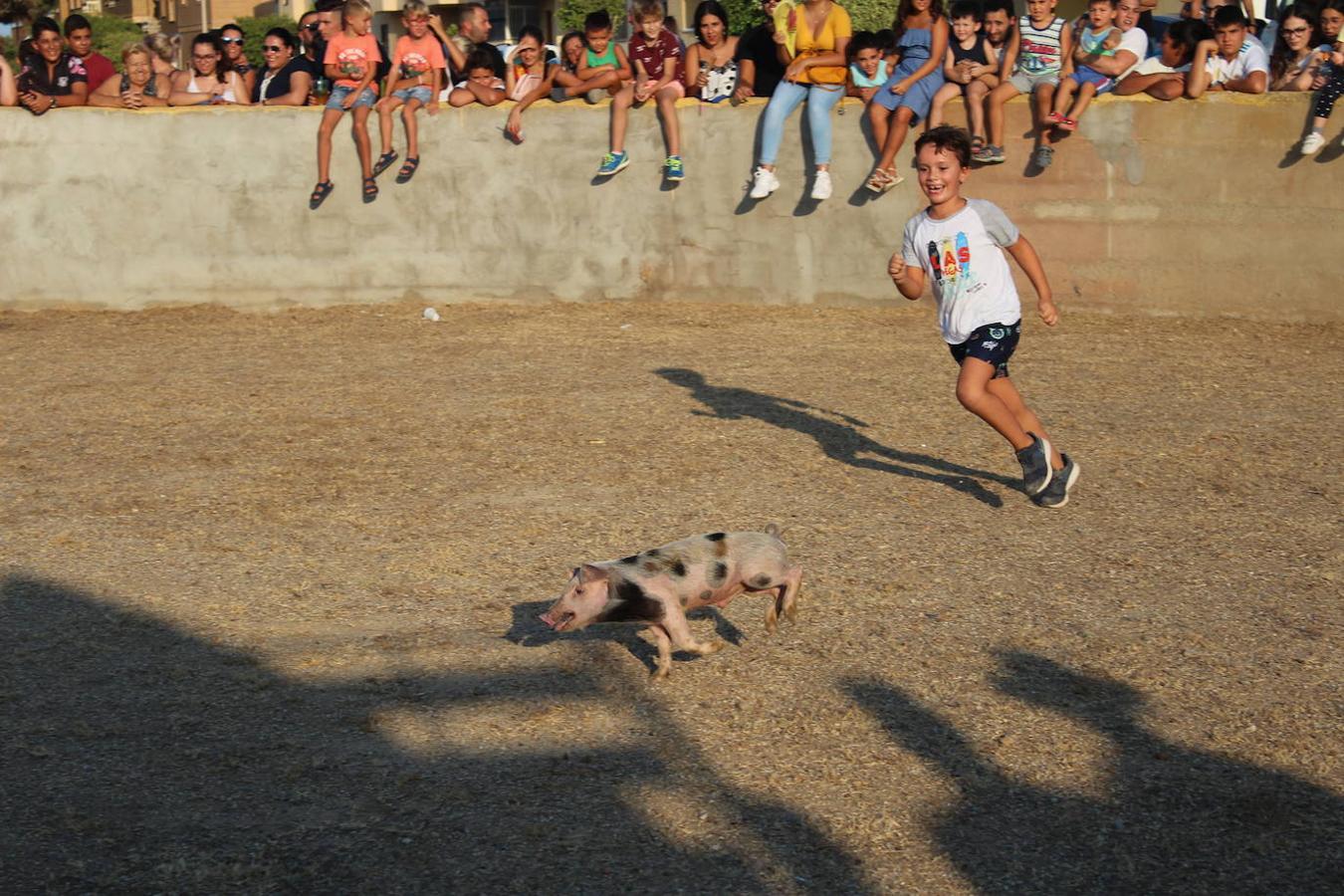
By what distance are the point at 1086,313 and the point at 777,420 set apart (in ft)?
13.3

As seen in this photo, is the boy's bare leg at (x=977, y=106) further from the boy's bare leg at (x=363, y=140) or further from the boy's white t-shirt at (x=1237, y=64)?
the boy's bare leg at (x=363, y=140)

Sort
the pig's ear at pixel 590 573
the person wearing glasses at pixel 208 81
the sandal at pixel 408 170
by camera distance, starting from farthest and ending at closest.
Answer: the person wearing glasses at pixel 208 81 → the sandal at pixel 408 170 → the pig's ear at pixel 590 573

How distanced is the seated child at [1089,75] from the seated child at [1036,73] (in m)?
0.11

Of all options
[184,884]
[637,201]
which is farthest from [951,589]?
[637,201]

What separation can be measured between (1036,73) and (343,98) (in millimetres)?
5474

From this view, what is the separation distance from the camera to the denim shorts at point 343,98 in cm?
1262

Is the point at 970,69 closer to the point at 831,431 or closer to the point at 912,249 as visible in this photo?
the point at 831,431

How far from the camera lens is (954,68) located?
37.9 feet

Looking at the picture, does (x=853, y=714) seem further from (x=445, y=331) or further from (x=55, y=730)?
(x=445, y=331)

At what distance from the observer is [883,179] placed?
11.6 m

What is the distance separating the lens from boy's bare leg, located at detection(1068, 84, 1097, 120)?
11.1 m

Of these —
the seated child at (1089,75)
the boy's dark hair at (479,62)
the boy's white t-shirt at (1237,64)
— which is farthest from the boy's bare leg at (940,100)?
the boy's dark hair at (479,62)

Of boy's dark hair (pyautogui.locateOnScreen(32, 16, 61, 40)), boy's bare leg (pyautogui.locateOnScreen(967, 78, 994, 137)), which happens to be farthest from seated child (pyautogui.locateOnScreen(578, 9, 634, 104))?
boy's dark hair (pyautogui.locateOnScreen(32, 16, 61, 40))

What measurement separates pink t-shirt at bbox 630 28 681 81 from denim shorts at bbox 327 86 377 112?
7.09ft
